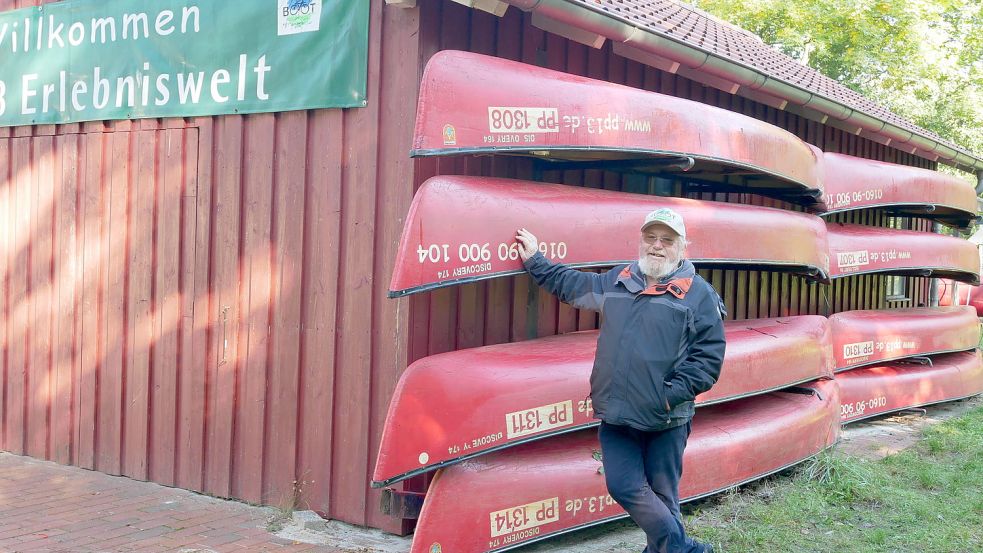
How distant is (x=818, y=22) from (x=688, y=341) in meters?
19.4

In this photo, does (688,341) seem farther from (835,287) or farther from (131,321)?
(835,287)

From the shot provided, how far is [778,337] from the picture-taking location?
7.09 metres

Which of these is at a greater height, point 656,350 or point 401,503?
point 656,350

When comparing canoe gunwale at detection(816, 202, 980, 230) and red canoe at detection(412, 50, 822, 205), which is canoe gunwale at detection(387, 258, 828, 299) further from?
canoe gunwale at detection(816, 202, 980, 230)

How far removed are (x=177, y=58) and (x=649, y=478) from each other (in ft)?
13.6

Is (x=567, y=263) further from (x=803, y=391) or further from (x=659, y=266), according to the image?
(x=803, y=391)

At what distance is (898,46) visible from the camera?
71.0 feet

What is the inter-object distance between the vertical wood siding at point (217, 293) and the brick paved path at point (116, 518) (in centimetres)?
19

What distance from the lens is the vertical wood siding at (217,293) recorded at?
5.50 m

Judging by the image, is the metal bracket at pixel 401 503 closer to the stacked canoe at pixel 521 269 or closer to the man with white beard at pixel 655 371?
the stacked canoe at pixel 521 269

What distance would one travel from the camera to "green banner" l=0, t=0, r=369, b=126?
5688 mm

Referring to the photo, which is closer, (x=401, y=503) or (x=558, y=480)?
(x=401, y=503)

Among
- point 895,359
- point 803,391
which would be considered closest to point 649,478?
point 803,391

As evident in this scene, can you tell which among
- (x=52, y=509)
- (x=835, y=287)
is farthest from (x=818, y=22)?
(x=52, y=509)
